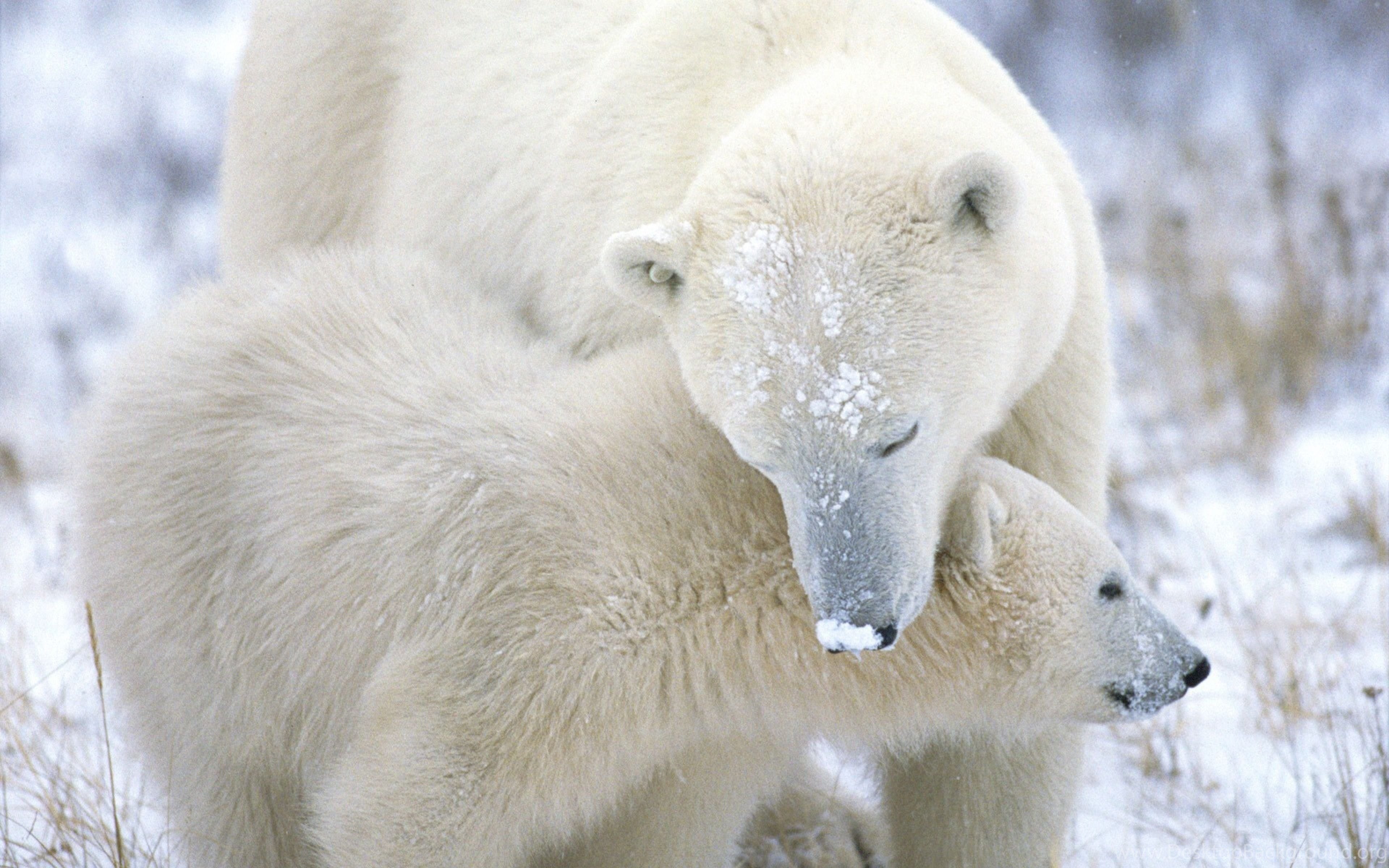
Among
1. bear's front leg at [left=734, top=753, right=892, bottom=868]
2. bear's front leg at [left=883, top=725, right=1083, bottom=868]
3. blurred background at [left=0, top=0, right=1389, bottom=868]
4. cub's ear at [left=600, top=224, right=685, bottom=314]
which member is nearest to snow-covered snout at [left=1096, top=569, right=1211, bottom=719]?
bear's front leg at [left=883, top=725, right=1083, bottom=868]

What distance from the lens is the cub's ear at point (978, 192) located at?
2713mm

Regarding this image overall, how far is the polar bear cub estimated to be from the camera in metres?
2.72

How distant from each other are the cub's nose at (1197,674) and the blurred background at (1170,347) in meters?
0.74

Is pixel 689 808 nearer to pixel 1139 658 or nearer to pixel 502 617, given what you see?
pixel 502 617

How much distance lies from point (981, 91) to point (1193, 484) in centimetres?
354

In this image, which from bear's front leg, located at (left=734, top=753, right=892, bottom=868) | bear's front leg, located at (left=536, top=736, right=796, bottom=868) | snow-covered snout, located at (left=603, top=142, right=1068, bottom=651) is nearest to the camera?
snow-covered snout, located at (left=603, top=142, right=1068, bottom=651)

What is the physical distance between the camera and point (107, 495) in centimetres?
316

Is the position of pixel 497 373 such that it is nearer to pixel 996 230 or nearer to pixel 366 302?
pixel 366 302

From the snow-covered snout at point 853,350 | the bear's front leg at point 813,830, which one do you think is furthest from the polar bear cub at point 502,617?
the bear's front leg at point 813,830

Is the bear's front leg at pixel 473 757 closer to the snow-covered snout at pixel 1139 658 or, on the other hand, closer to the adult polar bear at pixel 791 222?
the adult polar bear at pixel 791 222

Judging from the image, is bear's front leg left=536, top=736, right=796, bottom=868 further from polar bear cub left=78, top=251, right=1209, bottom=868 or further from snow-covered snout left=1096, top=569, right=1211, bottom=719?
snow-covered snout left=1096, top=569, right=1211, bottom=719

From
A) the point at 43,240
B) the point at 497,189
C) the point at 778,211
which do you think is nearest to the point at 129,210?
the point at 43,240

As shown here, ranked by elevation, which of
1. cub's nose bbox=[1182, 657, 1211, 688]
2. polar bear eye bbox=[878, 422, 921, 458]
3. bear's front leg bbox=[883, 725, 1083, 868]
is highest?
polar bear eye bbox=[878, 422, 921, 458]

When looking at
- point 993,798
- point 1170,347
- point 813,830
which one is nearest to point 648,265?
point 993,798
